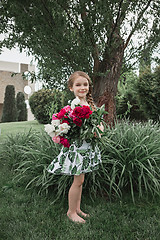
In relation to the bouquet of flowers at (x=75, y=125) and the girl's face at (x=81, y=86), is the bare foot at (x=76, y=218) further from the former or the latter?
the girl's face at (x=81, y=86)

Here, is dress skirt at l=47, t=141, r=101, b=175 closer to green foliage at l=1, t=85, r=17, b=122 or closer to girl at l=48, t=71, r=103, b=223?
girl at l=48, t=71, r=103, b=223

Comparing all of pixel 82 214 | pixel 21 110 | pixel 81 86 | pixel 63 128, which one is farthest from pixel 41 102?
pixel 63 128

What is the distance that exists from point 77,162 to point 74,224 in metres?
0.57

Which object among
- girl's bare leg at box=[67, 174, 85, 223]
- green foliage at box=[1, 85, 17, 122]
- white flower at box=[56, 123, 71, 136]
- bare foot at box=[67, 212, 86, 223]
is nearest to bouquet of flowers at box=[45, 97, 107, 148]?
white flower at box=[56, 123, 71, 136]

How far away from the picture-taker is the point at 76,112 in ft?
5.80

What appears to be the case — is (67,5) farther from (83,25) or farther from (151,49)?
(151,49)

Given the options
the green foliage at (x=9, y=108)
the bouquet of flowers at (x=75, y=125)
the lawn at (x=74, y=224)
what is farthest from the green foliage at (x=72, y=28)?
the green foliage at (x=9, y=108)

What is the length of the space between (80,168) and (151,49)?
2.82 metres

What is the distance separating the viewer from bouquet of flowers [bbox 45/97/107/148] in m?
1.78

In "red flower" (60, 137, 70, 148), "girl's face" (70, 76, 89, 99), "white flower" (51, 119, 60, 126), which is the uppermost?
"girl's face" (70, 76, 89, 99)

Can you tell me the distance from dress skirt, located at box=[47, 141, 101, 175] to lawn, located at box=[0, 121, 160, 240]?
0.48 m

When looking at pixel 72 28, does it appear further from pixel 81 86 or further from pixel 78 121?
pixel 78 121

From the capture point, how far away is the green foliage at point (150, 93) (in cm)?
639

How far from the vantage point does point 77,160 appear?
1952 millimetres
